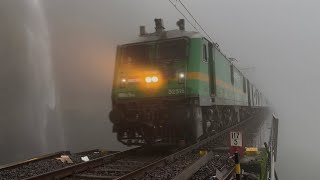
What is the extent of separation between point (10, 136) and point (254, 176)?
13.8 m

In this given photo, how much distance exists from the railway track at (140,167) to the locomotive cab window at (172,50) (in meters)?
2.60

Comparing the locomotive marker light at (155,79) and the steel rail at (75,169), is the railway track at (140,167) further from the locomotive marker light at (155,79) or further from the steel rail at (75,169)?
the locomotive marker light at (155,79)

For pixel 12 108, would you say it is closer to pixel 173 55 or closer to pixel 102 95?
pixel 102 95

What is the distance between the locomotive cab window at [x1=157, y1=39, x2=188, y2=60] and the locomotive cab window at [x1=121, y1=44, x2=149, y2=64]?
44 centimetres

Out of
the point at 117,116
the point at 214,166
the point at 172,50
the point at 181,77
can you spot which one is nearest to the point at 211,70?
the point at 172,50

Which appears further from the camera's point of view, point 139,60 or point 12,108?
point 12,108

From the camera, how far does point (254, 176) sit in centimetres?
826

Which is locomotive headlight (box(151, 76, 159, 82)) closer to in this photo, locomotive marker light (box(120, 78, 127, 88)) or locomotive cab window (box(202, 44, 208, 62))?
locomotive marker light (box(120, 78, 127, 88))

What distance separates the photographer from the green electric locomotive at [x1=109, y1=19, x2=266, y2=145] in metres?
10.6

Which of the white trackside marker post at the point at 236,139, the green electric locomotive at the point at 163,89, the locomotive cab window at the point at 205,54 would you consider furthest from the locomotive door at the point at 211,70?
the white trackside marker post at the point at 236,139

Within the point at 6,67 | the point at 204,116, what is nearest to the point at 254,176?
the point at 204,116

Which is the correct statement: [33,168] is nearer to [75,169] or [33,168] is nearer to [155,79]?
[75,169]

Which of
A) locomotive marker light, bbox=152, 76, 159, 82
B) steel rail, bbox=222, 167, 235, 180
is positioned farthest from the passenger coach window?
steel rail, bbox=222, 167, 235, 180

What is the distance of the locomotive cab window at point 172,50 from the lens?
10999mm
